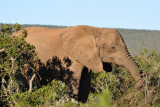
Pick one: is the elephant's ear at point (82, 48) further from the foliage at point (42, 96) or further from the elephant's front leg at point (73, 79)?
the foliage at point (42, 96)

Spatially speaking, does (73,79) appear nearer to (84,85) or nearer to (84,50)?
(84,85)

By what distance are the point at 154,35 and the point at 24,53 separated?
146 ft

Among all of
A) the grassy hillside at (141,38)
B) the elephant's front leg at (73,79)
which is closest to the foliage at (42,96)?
the elephant's front leg at (73,79)

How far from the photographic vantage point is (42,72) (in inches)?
350

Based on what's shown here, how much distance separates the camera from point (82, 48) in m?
9.14

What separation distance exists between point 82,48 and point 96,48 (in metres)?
0.40

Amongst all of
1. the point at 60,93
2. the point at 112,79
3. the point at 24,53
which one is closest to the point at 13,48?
the point at 24,53

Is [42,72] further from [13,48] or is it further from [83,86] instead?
[13,48]

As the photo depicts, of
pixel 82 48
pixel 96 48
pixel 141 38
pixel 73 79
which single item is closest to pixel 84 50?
pixel 82 48

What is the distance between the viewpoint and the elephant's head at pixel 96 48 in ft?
29.4

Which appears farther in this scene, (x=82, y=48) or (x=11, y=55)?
(x=82, y=48)

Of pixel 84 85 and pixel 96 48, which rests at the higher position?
pixel 96 48

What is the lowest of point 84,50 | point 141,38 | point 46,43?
point 141,38

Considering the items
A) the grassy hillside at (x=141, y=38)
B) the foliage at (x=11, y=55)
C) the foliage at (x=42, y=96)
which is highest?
the foliage at (x=11, y=55)
